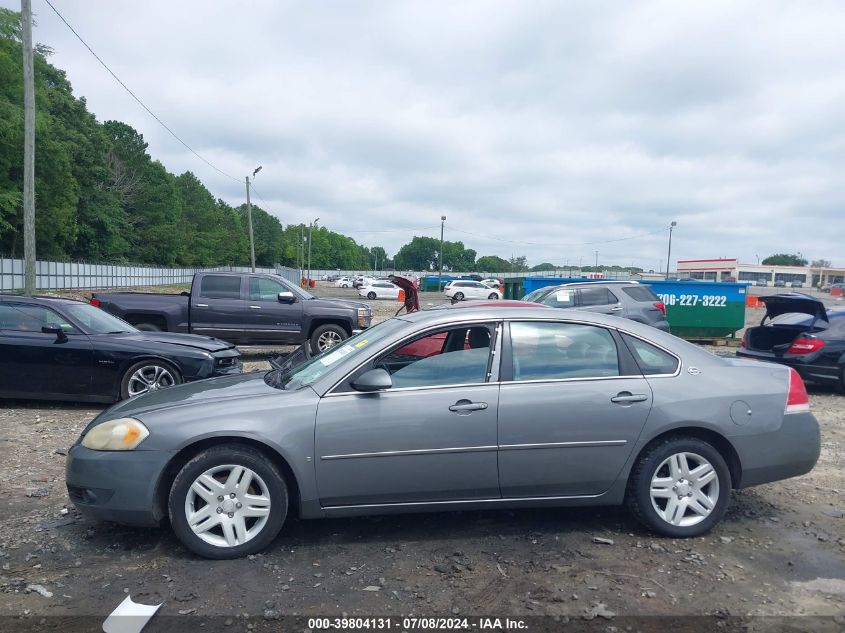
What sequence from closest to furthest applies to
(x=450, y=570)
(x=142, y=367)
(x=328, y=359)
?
(x=450, y=570) < (x=328, y=359) < (x=142, y=367)

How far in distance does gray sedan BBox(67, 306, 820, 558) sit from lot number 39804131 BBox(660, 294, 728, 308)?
12738 mm

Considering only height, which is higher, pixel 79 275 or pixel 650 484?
pixel 79 275

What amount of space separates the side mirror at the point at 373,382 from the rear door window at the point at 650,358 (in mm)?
1701

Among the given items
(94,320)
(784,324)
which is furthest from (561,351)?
(784,324)

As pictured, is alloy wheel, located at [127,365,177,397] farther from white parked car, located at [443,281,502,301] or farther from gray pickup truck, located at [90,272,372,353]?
white parked car, located at [443,281,502,301]

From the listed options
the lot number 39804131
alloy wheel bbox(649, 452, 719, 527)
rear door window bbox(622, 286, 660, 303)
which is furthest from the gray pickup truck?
alloy wheel bbox(649, 452, 719, 527)

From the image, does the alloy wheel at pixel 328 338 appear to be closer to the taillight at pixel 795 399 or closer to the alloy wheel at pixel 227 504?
the alloy wheel at pixel 227 504

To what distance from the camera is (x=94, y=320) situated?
827 centimetres

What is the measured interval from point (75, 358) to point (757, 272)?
116 metres

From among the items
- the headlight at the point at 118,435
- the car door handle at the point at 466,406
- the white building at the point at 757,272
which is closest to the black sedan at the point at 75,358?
the headlight at the point at 118,435

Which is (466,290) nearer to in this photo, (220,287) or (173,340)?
(220,287)

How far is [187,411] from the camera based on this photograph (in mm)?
3977

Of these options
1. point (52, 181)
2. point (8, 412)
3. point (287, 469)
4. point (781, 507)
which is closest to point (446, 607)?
point (287, 469)

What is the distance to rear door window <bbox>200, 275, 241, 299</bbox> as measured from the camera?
12.6 meters
